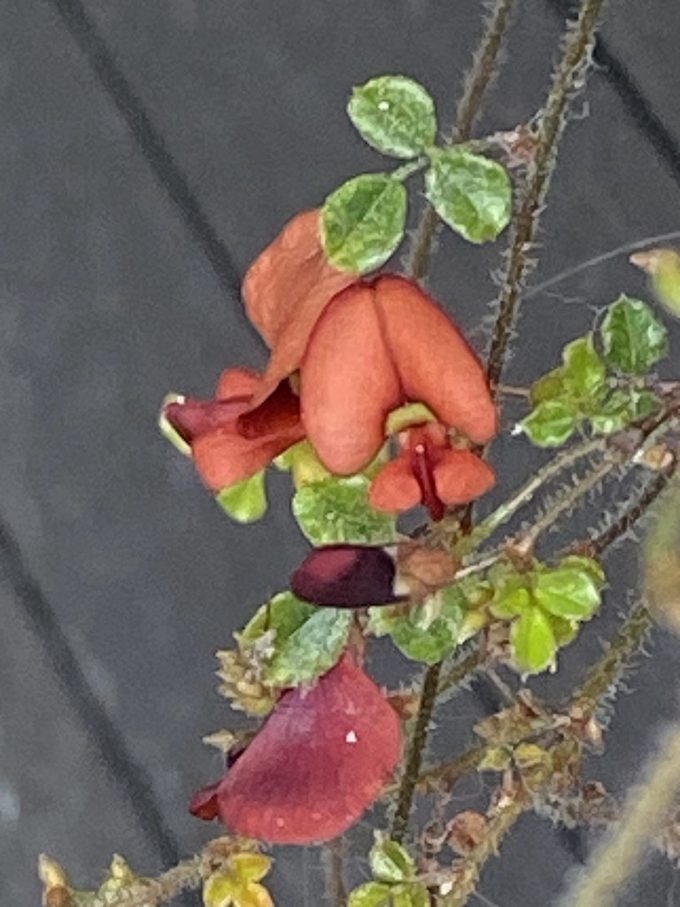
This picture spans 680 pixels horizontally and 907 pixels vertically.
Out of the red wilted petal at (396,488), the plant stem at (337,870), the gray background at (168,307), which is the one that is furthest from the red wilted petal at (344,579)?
the gray background at (168,307)

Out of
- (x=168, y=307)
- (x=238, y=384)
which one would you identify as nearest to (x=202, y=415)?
(x=238, y=384)

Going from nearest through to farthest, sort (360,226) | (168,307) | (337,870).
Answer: (360,226)
(337,870)
(168,307)

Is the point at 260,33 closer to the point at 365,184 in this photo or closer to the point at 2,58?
the point at 2,58

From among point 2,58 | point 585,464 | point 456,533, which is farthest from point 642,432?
point 2,58

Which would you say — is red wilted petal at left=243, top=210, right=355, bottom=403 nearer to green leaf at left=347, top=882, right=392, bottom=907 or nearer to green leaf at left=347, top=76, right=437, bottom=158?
green leaf at left=347, top=76, right=437, bottom=158

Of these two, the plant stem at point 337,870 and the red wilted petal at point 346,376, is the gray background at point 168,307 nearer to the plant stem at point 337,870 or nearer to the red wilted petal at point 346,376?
the plant stem at point 337,870

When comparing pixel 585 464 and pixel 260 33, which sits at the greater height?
pixel 260 33

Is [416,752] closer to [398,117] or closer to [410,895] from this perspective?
[410,895]
